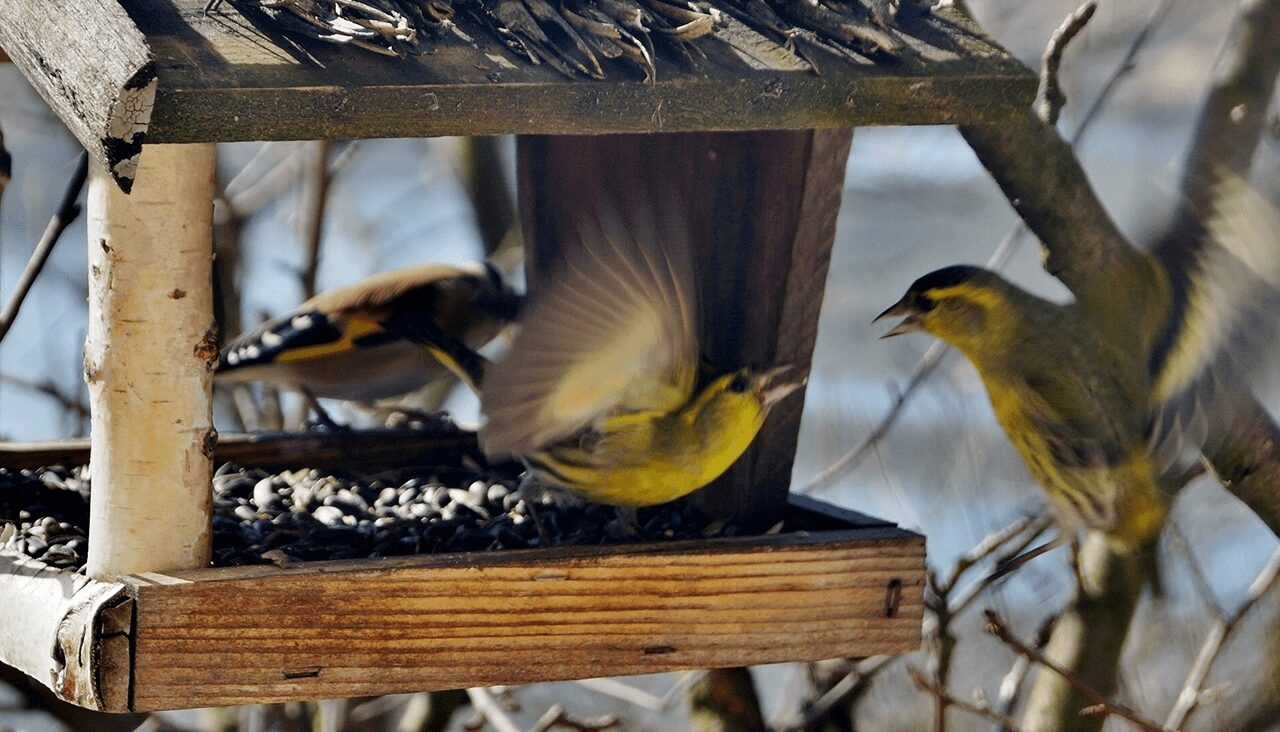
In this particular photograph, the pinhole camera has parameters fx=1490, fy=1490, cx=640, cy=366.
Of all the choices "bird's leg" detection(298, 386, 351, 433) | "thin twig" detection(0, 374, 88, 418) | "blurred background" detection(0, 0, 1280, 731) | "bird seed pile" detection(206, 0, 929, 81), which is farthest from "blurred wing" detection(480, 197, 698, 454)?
"thin twig" detection(0, 374, 88, 418)

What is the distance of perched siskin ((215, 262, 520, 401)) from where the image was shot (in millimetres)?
3016

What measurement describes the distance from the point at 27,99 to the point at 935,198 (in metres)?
2.66

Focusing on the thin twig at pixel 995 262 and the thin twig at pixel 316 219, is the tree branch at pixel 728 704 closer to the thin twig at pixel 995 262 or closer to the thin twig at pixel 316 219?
the thin twig at pixel 995 262

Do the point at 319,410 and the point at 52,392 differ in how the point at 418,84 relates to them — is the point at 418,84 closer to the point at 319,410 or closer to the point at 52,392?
the point at 319,410

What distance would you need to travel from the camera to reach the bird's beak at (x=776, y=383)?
226 centimetres

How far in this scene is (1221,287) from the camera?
7.38 ft

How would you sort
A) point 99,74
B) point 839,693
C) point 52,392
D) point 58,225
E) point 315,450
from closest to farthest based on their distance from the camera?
point 99,74 < point 58,225 < point 315,450 < point 839,693 < point 52,392

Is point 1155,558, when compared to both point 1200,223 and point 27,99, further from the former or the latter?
point 27,99

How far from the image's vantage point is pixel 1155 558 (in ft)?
9.27

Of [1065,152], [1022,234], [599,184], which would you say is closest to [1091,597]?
[1022,234]

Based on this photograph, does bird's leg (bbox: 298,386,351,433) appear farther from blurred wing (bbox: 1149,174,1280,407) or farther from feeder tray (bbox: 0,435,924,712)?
blurred wing (bbox: 1149,174,1280,407)

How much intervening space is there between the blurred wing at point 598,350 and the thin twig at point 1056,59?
60cm

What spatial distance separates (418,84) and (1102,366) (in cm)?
134

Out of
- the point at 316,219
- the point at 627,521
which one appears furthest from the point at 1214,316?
the point at 316,219
